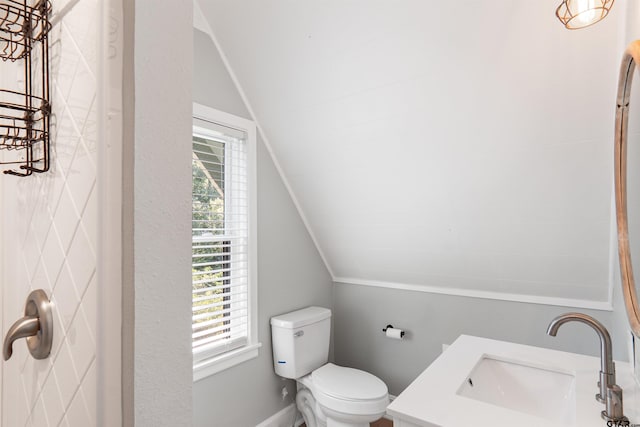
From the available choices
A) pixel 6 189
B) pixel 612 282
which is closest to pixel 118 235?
pixel 6 189

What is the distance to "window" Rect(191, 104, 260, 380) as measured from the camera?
6.31 feet

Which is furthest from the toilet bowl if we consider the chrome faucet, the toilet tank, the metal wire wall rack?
the metal wire wall rack

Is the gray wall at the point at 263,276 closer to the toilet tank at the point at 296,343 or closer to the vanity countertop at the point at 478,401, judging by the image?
the toilet tank at the point at 296,343

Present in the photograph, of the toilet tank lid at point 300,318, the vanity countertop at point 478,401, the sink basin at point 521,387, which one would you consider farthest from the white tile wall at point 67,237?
the toilet tank lid at point 300,318

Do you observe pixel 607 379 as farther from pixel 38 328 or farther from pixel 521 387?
pixel 38 328

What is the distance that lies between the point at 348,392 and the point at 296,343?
0.42 meters

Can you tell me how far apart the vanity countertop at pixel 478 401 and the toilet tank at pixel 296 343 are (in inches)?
42.5

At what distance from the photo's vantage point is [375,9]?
1.45 metres

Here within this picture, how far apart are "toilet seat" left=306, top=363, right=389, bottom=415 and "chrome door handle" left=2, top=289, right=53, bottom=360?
1640 mm

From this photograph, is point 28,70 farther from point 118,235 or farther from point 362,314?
point 362,314

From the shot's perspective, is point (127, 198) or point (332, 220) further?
point (332, 220)

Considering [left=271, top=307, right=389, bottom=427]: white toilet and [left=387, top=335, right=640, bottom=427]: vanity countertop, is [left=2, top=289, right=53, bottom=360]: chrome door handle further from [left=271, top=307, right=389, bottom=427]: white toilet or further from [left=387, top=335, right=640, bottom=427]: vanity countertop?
[left=271, top=307, right=389, bottom=427]: white toilet

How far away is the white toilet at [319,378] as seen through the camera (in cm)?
200

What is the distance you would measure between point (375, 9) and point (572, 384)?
1539 millimetres
